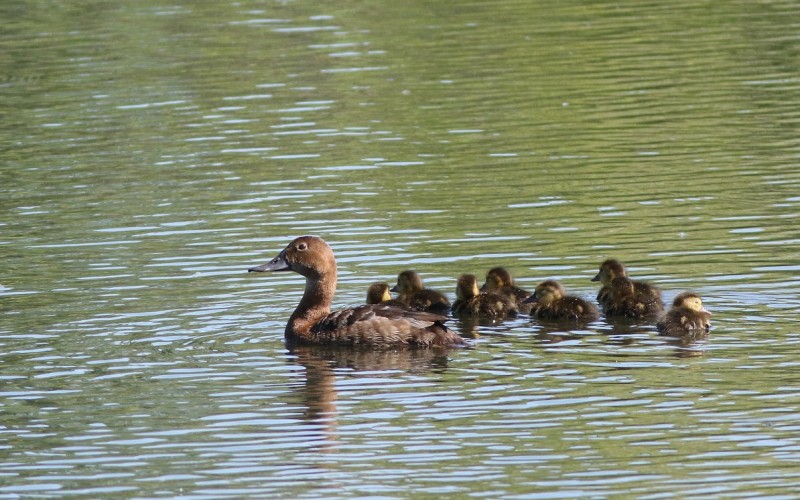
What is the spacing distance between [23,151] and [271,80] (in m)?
4.99

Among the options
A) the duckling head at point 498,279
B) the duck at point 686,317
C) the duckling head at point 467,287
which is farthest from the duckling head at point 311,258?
the duck at point 686,317

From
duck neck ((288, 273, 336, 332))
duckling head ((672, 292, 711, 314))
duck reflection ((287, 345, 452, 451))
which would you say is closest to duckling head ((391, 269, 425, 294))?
duck neck ((288, 273, 336, 332))

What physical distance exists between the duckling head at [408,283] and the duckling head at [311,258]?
2.20ft

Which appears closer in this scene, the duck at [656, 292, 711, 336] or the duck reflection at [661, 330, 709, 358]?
the duck reflection at [661, 330, 709, 358]

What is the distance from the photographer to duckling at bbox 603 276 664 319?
489 inches

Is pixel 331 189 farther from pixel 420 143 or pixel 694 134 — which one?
pixel 694 134

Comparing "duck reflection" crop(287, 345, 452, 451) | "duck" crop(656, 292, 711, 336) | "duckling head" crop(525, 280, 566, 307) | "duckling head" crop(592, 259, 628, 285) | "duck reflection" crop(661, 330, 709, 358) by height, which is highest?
"duckling head" crop(592, 259, 628, 285)

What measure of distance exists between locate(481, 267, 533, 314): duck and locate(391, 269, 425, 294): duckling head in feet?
1.76

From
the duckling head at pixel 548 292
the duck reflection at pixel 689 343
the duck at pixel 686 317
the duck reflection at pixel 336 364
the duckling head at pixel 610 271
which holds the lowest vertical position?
the duck reflection at pixel 336 364

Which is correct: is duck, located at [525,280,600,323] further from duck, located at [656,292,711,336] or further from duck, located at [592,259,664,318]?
duck, located at [656,292,711,336]

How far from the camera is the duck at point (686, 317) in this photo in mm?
11742

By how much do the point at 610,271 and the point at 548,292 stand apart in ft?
2.17

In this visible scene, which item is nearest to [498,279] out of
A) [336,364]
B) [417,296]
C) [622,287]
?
[417,296]

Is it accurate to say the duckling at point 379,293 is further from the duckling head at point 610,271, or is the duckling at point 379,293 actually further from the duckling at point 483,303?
the duckling head at point 610,271
